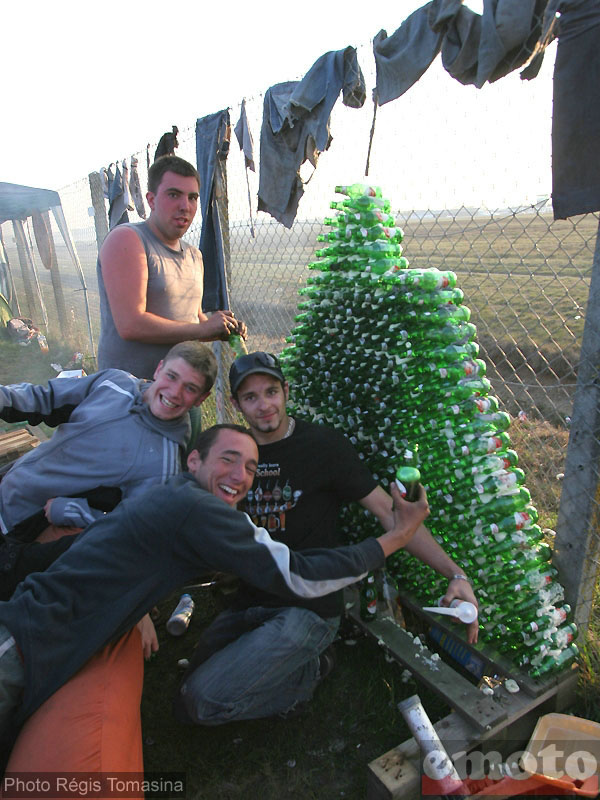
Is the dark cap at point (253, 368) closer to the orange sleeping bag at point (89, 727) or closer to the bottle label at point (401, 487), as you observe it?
the bottle label at point (401, 487)

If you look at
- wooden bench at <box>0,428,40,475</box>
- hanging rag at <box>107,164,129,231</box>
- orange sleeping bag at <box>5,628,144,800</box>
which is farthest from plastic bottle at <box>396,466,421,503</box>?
hanging rag at <box>107,164,129,231</box>

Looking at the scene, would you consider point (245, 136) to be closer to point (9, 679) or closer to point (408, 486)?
point (408, 486)

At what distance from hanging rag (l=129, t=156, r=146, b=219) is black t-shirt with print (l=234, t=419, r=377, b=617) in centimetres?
441

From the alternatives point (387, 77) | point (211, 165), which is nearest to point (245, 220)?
point (211, 165)

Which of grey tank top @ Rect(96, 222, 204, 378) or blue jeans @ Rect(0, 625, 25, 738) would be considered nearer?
blue jeans @ Rect(0, 625, 25, 738)

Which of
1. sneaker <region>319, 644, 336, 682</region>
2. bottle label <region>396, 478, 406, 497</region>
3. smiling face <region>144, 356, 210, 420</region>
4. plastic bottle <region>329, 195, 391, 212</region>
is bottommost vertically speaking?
sneaker <region>319, 644, 336, 682</region>

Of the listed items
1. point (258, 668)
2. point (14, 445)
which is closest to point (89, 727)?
point (258, 668)

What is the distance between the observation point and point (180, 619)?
2867 millimetres

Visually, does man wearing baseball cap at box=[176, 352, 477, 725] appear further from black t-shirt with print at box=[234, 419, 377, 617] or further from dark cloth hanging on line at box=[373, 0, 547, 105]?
dark cloth hanging on line at box=[373, 0, 547, 105]

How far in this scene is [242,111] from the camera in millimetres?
3615

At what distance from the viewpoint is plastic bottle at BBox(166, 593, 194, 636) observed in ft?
9.39
